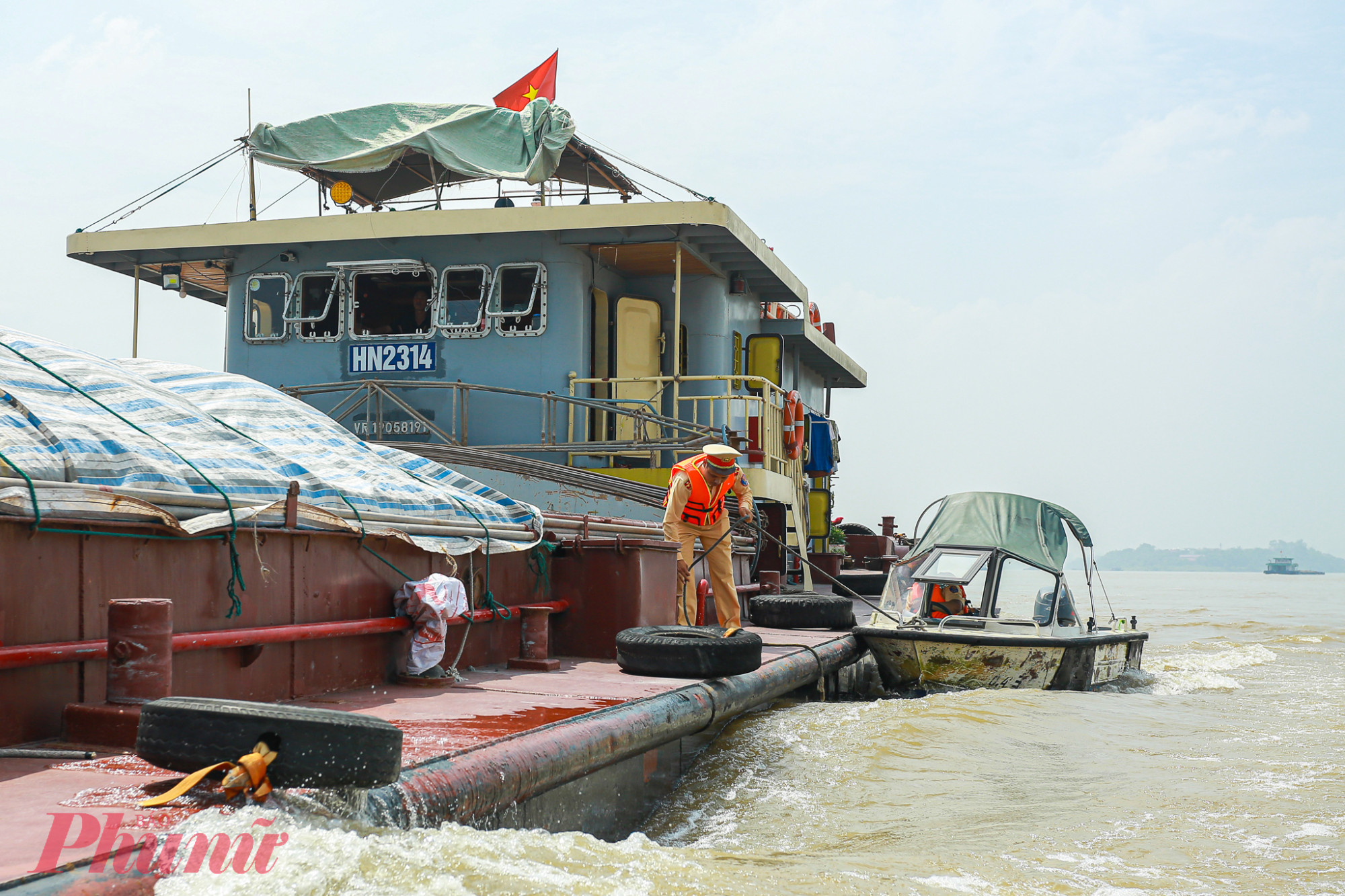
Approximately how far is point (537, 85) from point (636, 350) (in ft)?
14.0

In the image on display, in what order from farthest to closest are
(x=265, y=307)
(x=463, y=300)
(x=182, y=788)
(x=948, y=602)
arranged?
(x=265, y=307), (x=463, y=300), (x=948, y=602), (x=182, y=788)

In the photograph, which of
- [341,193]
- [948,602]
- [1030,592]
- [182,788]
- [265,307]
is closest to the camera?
[182,788]

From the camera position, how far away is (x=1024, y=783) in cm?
713

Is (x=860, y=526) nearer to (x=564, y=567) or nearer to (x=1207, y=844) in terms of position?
(x=564, y=567)

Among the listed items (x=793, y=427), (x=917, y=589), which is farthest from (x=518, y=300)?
(x=917, y=589)

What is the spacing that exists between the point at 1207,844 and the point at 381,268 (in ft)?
38.5

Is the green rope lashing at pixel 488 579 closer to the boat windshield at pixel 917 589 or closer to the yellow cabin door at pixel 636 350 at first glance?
the boat windshield at pixel 917 589

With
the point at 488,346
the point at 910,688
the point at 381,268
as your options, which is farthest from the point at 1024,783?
the point at 381,268

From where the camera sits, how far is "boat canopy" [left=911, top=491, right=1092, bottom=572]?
37.7ft

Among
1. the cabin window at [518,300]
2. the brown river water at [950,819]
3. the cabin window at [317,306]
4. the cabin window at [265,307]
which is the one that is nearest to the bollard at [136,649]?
the brown river water at [950,819]

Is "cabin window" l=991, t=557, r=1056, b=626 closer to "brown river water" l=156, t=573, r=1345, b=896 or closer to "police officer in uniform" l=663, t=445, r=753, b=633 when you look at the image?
→ "brown river water" l=156, t=573, r=1345, b=896

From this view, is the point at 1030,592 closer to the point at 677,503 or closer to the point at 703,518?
the point at 703,518

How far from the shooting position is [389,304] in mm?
14797

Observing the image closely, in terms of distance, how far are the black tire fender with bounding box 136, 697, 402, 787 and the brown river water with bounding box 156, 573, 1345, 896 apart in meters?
0.16
